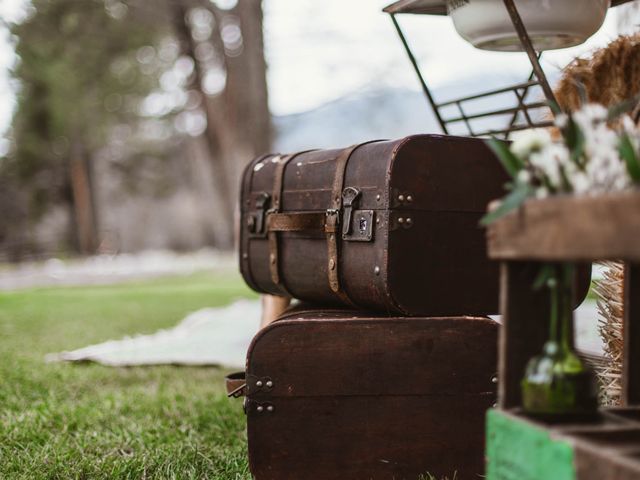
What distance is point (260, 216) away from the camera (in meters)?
2.73

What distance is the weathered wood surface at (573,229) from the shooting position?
1035 millimetres

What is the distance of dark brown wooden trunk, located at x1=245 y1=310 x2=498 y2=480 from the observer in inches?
77.6

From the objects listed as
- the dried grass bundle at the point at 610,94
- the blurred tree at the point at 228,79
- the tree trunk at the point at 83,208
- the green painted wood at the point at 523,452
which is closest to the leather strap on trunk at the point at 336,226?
the dried grass bundle at the point at 610,94

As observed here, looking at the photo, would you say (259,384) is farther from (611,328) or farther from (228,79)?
(228,79)

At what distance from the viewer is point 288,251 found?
2.59m

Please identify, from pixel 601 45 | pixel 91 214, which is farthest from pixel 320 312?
pixel 91 214

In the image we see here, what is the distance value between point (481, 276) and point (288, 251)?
0.69 metres

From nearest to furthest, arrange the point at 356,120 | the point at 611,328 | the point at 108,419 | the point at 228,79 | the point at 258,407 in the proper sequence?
the point at 258,407, the point at 611,328, the point at 108,419, the point at 228,79, the point at 356,120

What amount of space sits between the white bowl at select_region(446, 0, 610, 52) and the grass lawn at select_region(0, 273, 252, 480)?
1.31 m

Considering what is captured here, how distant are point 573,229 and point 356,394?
0.99 m

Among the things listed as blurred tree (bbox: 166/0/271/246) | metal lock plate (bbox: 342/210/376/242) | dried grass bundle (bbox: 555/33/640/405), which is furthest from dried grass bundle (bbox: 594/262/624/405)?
blurred tree (bbox: 166/0/271/246)

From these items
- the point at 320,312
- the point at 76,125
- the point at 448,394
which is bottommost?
the point at 448,394

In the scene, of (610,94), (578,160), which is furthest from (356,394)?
(610,94)

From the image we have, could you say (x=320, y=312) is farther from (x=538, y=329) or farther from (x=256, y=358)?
(x=538, y=329)
